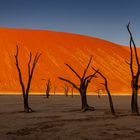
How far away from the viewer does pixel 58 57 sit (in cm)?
10150

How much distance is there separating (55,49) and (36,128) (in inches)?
3817

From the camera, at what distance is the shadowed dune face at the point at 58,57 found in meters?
88.1

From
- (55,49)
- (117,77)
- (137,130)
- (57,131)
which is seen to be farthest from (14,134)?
(55,49)

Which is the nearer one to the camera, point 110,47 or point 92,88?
point 92,88

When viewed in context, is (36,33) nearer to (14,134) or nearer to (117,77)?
(117,77)

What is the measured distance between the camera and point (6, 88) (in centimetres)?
8112

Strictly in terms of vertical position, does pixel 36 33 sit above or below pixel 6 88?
above

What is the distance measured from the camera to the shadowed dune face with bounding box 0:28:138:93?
8812 cm

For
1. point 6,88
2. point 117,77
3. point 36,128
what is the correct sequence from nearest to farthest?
1. point 36,128
2. point 6,88
3. point 117,77

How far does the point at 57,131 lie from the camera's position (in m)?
10.4

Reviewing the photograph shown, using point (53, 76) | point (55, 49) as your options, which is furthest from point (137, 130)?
point (55, 49)

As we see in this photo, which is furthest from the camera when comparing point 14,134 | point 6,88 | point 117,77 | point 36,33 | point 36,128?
point 36,33

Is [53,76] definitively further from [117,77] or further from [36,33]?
[36,33]

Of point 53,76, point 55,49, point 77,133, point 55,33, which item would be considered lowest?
point 77,133
